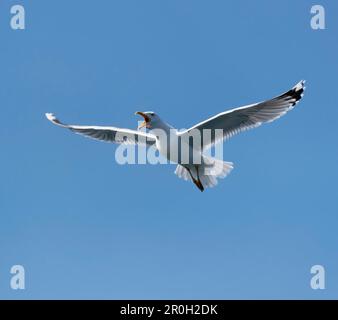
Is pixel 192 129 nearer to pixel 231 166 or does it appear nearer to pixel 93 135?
pixel 231 166

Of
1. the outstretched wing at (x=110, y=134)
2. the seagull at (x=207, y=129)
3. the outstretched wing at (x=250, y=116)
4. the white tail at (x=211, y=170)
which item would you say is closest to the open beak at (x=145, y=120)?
the seagull at (x=207, y=129)

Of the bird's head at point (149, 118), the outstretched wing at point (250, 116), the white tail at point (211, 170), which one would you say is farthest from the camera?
the white tail at point (211, 170)

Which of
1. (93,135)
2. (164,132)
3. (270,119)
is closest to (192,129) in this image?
(164,132)

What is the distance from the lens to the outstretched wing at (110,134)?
8.69m

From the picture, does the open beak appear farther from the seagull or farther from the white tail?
the white tail

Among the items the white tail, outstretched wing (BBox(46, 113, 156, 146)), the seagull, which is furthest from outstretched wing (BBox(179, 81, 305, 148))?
outstretched wing (BBox(46, 113, 156, 146))

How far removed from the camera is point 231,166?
327 inches

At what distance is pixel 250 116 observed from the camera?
7.83 metres

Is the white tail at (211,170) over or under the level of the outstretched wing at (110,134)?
under

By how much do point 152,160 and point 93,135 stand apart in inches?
38.3

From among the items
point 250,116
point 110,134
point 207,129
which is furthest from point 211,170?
point 110,134

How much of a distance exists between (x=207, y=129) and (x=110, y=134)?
1.48 metres

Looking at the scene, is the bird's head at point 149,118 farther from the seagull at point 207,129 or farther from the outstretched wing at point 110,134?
the outstretched wing at point 110,134

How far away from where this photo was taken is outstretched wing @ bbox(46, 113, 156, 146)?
8.69 m
